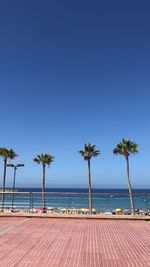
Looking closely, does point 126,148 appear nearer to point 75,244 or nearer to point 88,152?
point 88,152

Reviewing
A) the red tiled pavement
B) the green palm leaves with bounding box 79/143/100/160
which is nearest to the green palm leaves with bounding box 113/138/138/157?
the green palm leaves with bounding box 79/143/100/160

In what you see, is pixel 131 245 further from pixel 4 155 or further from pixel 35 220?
pixel 4 155

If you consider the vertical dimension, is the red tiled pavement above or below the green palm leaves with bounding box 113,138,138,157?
below

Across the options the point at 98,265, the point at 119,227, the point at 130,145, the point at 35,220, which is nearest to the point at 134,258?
the point at 98,265

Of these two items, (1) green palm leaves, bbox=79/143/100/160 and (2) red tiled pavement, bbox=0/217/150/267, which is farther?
(1) green palm leaves, bbox=79/143/100/160

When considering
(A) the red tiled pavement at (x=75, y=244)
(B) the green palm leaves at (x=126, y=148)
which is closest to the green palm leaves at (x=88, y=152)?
(B) the green palm leaves at (x=126, y=148)

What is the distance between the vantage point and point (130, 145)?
129 ft

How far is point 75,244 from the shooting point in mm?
7859

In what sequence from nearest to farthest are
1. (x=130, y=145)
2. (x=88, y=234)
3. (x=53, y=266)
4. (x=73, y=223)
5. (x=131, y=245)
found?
1. (x=53, y=266)
2. (x=131, y=245)
3. (x=88, y=234)
4. (x=73, y=223)
5. (x=130, y=145)

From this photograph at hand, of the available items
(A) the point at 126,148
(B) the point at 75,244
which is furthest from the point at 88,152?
(B) the point at 75,244

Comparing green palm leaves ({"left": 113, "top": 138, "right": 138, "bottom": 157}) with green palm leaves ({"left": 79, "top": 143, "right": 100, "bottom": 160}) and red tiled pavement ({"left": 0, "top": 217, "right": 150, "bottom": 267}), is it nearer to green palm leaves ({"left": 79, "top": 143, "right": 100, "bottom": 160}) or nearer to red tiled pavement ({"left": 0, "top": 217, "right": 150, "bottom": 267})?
green palm leaves ({"left": 79, "top": 143, "right": 100, "bottom": 160})

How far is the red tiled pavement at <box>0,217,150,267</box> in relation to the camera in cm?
635

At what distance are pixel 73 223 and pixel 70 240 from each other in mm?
3240

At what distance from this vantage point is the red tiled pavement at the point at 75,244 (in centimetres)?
635
